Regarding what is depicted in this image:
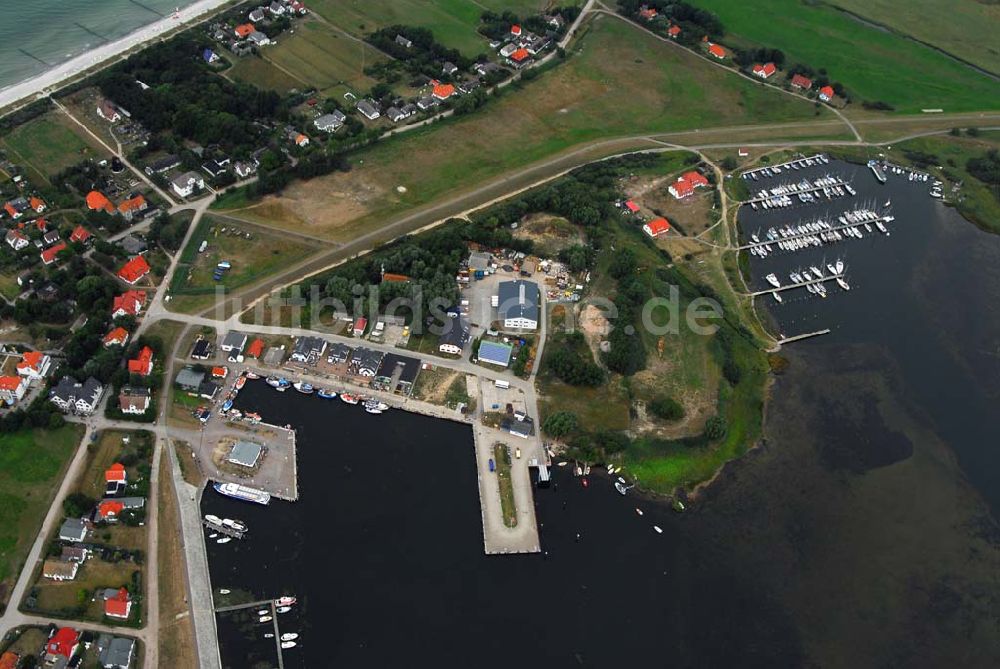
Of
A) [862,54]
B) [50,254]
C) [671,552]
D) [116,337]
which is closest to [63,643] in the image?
[116,337]

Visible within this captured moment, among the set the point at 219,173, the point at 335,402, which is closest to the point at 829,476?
the point at 335,402

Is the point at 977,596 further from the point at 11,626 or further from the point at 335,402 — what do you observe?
the point at 11,626

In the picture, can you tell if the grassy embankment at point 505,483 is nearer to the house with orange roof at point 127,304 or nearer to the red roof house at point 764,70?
the house with orange roof at point 127,304

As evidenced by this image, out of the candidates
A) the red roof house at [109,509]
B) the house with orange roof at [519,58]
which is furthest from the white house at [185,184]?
the house with orange roof at [519,58]

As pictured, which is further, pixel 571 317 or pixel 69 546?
pixel 571 317

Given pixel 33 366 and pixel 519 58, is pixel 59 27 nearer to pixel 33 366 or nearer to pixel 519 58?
pixel 519 58

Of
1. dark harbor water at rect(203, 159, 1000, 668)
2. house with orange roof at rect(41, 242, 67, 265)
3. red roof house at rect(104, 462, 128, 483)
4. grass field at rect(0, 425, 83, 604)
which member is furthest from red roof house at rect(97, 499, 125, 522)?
house with orange roof at rect(41, 242, 67, 265)
